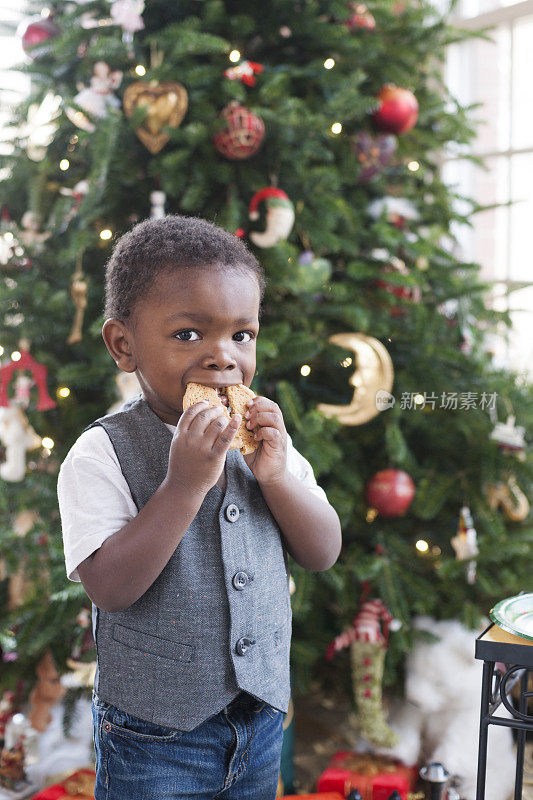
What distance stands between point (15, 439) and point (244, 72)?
93 centimetres

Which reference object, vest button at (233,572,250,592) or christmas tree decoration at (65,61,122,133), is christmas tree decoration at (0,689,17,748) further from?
christmas tree decoration at (65,61,122,133)

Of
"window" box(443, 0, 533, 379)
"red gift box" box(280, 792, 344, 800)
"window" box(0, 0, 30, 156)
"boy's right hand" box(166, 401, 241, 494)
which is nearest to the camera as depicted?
"boy's right hand" box(166, 401, 241, 494)

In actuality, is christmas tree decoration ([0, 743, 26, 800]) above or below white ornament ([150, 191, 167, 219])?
below

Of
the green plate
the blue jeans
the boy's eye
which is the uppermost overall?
the boy's eye

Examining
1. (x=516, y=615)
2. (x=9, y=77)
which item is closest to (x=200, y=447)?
(x=516, y=615)

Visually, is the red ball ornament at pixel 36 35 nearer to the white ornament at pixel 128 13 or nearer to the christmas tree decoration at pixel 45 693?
the white ornament at pixel 128 13

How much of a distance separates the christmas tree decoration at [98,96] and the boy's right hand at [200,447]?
1.03 metres

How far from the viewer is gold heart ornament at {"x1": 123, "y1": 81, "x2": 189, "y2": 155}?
148cm

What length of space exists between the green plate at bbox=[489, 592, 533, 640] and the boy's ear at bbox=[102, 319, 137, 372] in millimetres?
502

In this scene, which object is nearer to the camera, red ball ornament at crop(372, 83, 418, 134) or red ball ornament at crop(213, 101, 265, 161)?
red ball ornament at crop(213, 101, 265, 161)

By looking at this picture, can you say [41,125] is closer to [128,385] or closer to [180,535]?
[128,385]

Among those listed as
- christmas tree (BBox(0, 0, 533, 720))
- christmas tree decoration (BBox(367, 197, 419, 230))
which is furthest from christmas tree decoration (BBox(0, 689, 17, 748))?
christmas tree decoration (BBox(367, 197, 419, 230))

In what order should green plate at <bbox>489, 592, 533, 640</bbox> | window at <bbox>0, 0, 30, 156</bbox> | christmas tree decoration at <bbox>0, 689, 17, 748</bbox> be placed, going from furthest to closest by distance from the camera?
window at <bbox>0, 0, 30, 156</bbox>
christmas tree decoration at <bbox>0, 689, 17, 748</bbox>
green plate at <bbox>489, 592, 533, 640</bbox>

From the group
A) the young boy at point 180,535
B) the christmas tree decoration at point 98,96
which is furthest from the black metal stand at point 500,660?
the christmas tree decoration at point 98,96
